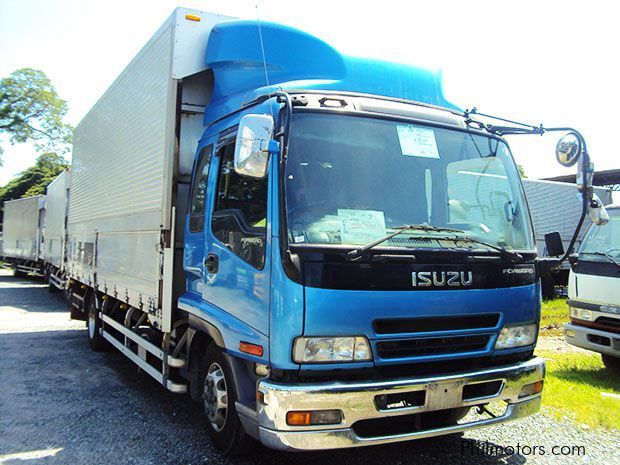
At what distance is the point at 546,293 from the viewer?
593 inches

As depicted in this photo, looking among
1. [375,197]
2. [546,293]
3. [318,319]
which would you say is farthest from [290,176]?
[546,293]

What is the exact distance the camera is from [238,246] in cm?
362

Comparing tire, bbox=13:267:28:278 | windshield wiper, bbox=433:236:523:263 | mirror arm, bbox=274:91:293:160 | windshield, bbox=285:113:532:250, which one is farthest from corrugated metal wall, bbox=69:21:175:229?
tire, bbox=13:267:28:278

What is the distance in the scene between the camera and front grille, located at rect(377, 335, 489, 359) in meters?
3.23

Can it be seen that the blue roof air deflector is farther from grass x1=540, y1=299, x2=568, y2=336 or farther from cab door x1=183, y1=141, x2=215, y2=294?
grass x1=540, y1=299, x2=568, y2=336

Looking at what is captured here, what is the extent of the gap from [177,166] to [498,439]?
148 inches

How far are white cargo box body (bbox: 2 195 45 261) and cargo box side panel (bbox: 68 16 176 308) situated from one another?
42.3ft

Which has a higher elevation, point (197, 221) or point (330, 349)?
point (197, 221)

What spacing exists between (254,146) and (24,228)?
75.7 ft

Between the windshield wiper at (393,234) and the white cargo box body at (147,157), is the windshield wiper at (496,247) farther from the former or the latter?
the white cargo box body at (147,157)

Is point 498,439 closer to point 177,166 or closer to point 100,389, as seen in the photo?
point 177,166

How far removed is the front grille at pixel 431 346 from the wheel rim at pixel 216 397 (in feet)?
4.17

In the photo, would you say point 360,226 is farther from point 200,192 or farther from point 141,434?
point 141,434

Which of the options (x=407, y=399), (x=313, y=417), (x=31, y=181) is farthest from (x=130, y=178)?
(x=31, y=181)
